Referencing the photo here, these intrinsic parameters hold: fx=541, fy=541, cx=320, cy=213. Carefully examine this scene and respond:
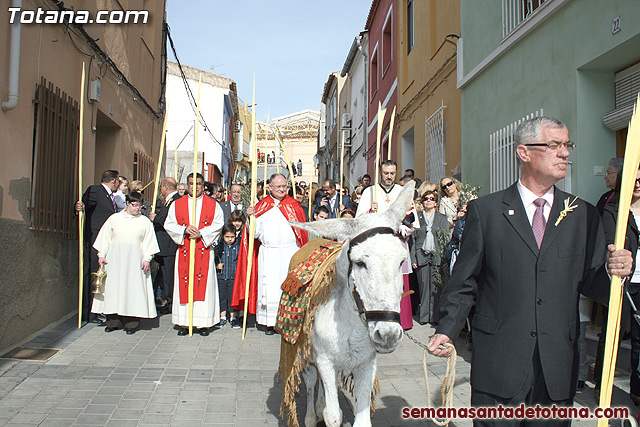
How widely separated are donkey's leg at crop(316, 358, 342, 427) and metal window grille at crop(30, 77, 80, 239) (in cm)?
482

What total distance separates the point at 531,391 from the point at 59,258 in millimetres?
6650

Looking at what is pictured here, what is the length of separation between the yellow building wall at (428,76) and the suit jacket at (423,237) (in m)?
2.72

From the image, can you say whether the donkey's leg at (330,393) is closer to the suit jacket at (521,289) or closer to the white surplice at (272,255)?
the suit jacket at (521,289)

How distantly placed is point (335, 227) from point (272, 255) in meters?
4.50

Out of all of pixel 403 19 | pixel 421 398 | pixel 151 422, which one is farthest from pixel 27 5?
pixel 403 19

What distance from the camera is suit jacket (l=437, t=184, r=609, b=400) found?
2.56 metres

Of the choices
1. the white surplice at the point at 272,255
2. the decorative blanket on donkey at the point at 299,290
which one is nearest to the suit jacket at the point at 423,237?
the white surplice at the point at 272,255

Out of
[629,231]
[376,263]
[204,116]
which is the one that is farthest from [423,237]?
[204,116]

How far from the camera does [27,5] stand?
6352 mm

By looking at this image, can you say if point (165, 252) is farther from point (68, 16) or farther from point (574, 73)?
point (574, 73)

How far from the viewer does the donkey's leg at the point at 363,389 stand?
335cm

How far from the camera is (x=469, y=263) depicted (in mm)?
2721

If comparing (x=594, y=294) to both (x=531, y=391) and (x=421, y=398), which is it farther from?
(x=421, y=398)

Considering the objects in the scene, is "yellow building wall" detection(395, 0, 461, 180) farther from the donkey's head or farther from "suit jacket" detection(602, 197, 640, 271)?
the donkey's head
